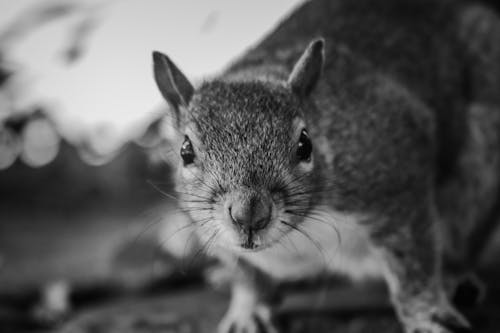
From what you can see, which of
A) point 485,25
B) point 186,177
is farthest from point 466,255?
point 186,177

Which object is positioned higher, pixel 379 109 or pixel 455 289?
pixel 379 109

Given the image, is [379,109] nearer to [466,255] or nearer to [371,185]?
[371,185]

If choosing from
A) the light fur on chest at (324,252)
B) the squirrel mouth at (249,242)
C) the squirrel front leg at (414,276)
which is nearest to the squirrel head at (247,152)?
the squirrel mouth at (249,242)

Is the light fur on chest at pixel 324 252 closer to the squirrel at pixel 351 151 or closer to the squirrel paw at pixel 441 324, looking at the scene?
the squirrel at pixel 351 151

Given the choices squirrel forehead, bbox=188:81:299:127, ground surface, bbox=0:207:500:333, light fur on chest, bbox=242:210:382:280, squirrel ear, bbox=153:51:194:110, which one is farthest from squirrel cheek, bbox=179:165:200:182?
ground surface, bbox=0:207:500:333

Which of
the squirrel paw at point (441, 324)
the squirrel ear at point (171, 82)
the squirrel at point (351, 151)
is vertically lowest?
the squirrel paw at point (441, 324)

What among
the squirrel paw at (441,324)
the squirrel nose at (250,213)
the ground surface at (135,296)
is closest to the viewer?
the squirrel nose at (250,213)

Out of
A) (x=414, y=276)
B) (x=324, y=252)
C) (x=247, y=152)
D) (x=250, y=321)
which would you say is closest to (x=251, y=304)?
(x=250, y=321)

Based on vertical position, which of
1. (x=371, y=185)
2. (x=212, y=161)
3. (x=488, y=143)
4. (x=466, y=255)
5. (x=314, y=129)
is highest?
(x=212, y=161)
